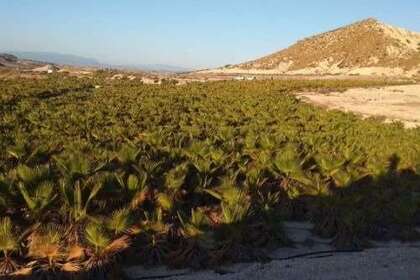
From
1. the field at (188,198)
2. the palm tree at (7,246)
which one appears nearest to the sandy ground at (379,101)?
the field at (188,198)

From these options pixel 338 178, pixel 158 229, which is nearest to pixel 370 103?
pixel 338 178

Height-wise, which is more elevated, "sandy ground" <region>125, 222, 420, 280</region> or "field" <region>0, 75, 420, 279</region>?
"field" <region>0, 75, 420, 279</region>

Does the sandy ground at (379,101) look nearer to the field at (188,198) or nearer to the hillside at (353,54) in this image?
the field at (188,198)

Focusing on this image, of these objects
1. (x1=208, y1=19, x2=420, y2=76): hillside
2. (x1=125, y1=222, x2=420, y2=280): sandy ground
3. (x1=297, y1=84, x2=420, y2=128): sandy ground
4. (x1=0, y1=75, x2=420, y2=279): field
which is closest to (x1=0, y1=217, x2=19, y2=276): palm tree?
(x1=0, y1=75, x2=420, y2=279): field

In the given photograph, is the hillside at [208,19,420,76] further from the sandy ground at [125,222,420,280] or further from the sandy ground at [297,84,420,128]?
the sandy ground at [125,222,420,280]

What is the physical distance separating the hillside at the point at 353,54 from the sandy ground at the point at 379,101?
4744cm

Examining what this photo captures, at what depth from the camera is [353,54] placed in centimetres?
12456

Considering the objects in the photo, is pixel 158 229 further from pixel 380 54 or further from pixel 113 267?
pixel 380 54

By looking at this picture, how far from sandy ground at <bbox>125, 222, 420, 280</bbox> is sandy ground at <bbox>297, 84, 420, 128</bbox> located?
979 inches

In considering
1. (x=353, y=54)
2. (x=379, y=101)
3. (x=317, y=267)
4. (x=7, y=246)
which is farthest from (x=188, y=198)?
(x=353, y=54)

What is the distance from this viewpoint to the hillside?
111m

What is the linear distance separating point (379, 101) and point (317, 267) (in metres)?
41.7

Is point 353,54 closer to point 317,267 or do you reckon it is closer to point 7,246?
point 317,267

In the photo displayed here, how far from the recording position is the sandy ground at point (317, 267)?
432 inches
